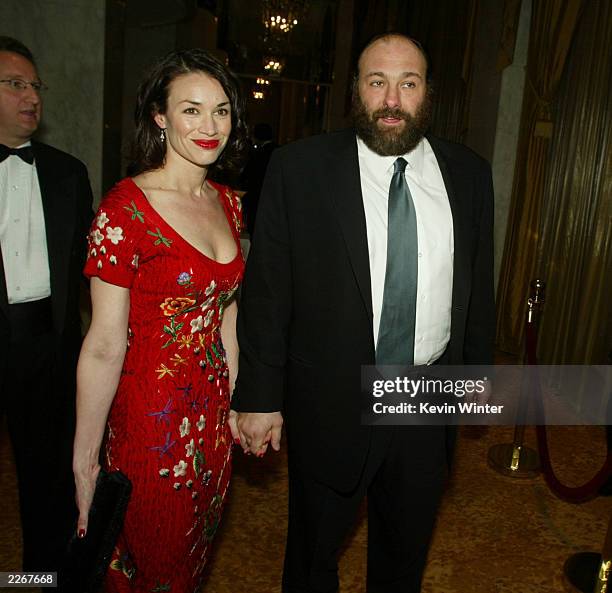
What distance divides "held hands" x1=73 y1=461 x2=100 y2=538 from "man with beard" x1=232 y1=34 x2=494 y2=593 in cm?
44

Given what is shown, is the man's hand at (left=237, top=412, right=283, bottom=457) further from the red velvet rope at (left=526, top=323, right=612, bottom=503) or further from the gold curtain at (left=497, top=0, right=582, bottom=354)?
the gold curtain at (left=497, top=0, right=582, bottom=354)

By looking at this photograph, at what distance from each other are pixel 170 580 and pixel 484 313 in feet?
4.20

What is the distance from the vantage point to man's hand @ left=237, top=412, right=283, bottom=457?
68.8 inches

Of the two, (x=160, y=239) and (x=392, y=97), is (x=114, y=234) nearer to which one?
(x=160, y=239)

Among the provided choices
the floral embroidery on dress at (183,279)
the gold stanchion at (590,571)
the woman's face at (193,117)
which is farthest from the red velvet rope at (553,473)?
the woman's face at (193,117)

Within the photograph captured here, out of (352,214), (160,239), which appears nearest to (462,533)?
(352,214)

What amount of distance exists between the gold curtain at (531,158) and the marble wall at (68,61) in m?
3.48

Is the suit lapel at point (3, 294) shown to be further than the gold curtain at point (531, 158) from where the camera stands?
No

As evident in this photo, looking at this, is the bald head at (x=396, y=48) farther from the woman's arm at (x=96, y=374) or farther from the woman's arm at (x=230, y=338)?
the woman's arm at (x=96, y=374)

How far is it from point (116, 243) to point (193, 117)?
1.43 feet

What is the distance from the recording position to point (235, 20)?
469 inches

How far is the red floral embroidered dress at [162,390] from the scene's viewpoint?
151 centimetres

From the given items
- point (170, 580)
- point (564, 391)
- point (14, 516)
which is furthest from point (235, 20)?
point (170, 580)

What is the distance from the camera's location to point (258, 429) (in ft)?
5.75
